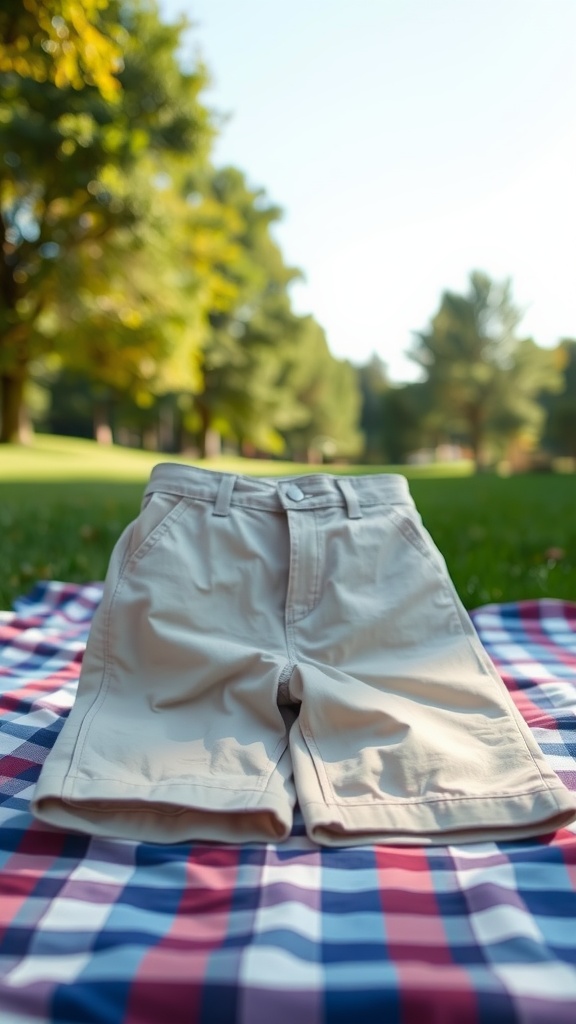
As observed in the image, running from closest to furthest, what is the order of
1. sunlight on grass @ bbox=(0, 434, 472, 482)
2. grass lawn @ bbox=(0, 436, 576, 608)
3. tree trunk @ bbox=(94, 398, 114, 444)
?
grass lawn @ bbox=(0, 436, 576, 608) → sunlight on grass @ bbox=(0, 434, 472, 482) → tree trunk @ bbox=(94, 398, 114, 444)

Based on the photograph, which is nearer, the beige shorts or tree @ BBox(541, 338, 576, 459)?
the beige shorts

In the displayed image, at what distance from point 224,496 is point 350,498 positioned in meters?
0.28

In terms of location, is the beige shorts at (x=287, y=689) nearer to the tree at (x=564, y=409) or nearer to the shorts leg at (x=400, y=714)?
the shorts leg at (x=400, y=714)

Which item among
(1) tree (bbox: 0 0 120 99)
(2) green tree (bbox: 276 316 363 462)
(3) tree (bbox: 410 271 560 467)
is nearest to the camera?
(1) tree (bbox: 0 0 120 99)

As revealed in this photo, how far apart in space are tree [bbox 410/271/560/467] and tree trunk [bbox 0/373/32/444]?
12963 millimetres

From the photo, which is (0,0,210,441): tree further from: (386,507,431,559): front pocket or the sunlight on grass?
(386,507,431,559): front pocket

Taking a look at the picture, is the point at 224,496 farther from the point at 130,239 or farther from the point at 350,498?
the point at 130,239

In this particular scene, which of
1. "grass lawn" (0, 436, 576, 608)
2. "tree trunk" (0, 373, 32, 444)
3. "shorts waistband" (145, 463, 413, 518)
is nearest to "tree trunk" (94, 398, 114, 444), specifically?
"tree trunk" (0, 373, 32, 444)

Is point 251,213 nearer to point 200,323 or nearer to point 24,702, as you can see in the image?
point 200,323

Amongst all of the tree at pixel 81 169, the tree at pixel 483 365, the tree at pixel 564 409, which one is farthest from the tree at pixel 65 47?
the tree at pixel 483 365

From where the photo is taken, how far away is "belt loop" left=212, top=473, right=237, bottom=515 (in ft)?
5.23

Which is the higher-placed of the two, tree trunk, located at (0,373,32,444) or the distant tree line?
the distant tree line

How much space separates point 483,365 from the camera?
22.8m

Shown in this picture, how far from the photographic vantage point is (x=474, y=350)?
2292 centimetres
